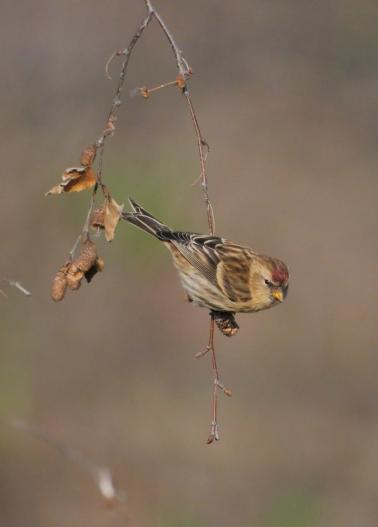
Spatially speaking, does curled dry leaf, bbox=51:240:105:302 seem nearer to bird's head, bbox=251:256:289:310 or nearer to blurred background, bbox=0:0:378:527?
bird's head, bbox=251:256:289:310

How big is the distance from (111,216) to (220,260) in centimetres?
129

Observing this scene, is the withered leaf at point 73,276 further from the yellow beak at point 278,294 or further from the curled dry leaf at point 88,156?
the yellow beak at point 278,294

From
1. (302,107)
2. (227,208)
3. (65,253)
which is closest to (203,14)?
(302,107)

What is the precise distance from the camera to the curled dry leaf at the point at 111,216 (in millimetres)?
3934

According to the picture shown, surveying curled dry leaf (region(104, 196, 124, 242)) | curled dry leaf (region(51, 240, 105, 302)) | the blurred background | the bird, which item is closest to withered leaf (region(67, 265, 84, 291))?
curled dry leaf (region(51, 240, 105, 302))

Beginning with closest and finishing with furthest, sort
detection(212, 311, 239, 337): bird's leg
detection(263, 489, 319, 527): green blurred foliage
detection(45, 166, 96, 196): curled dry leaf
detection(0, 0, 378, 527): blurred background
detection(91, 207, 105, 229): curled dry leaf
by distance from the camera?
detection(45, 166, 96, 196): curled dry leaf < detection(91, 207, 105, 229): curled dry leaf < detection(212, 311, 239, 337): bird's leg < detection(263, 489, 319, 527): green blurred foliage < detection(0, 0, 378, 527): blurred background

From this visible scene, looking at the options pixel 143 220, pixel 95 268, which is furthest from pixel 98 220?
pixel 143 220

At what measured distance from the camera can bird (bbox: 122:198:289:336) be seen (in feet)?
16.4

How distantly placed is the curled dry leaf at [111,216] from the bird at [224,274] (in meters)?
1.00

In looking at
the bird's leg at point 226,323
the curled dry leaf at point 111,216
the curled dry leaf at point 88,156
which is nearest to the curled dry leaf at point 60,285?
the curled dry leaf at point 111,216

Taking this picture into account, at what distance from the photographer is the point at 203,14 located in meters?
11.7

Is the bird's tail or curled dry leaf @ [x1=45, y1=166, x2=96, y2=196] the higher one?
the bird's tail

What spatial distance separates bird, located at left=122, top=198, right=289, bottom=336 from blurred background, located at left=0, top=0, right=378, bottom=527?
8.23ft

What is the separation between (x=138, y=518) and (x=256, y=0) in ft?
21.5
